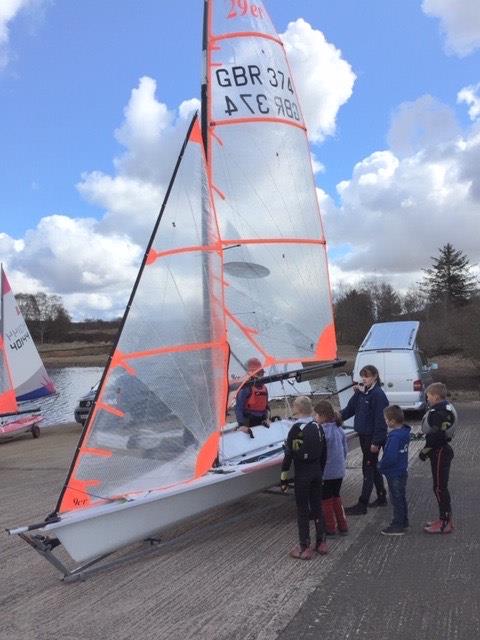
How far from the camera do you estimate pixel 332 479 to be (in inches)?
208

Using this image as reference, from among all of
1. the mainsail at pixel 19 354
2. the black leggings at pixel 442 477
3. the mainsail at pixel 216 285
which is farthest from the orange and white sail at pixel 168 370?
the mainsail at pixel 19 354

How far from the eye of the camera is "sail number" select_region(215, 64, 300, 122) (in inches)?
306

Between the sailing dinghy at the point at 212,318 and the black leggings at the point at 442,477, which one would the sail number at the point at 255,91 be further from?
the black leggings at the point at 442,477

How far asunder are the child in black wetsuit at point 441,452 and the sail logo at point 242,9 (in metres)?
5.48

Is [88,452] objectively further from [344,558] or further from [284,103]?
[284,103]

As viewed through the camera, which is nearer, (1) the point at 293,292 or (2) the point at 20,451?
(1) the point at 293,292

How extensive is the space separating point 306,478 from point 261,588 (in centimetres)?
92

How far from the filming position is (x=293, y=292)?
7941 millimetres

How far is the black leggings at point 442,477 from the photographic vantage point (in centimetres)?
522

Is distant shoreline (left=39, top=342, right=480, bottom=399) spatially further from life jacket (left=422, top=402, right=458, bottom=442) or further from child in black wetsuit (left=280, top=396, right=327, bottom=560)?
child in black wetsuit (left=280, top=396, right=327, bottom=560)

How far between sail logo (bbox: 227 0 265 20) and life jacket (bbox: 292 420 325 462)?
5636 millimetres

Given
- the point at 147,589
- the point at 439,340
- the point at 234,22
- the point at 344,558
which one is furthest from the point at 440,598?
the point at 439,340

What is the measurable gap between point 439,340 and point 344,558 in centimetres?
2760

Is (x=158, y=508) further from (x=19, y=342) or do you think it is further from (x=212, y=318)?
(x=19, y=342)
